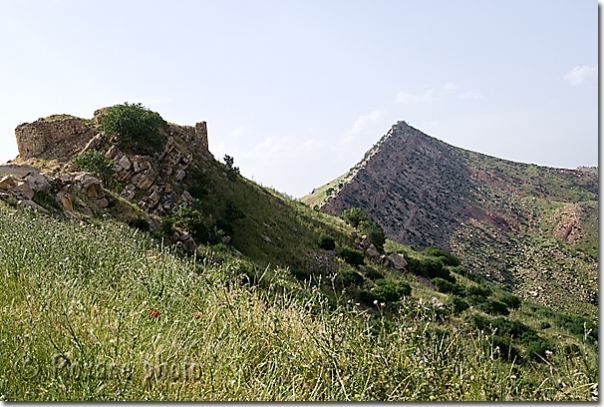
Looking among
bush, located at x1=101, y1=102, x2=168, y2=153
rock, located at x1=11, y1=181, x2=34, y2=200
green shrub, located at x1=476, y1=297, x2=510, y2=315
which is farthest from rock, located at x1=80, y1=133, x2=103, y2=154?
green shrub, located at x1=476, y1=297, x2=510, y2=315

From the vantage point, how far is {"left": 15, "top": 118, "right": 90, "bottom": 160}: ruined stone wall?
21.6 meters

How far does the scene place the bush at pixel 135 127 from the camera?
68.3ft

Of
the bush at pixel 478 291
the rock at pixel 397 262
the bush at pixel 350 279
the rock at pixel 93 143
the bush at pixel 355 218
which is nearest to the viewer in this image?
the bush at pixel 350 279

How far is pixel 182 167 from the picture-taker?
2273 cm

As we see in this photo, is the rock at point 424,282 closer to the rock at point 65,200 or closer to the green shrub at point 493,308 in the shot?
the green shrub at point 493,308

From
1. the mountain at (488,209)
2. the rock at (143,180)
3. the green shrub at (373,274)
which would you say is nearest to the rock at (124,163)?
the rock at (143,180)

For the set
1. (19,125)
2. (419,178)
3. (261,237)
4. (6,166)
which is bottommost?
(261,237)

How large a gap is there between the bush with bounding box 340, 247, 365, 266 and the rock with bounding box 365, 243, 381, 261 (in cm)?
238

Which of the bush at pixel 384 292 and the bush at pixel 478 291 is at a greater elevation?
the bush at pixel 384 292

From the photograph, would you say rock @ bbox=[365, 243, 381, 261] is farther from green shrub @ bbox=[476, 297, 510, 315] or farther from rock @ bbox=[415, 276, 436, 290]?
green shrub @ bbox=[476, 297, 510, 315]

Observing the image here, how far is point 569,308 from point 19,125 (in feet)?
121

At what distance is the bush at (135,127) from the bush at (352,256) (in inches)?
438

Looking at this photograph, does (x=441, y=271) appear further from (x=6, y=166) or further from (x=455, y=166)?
(x=455, y=166)

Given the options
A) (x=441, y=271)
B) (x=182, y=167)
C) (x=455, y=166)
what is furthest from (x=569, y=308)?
(x=455, y=166)
